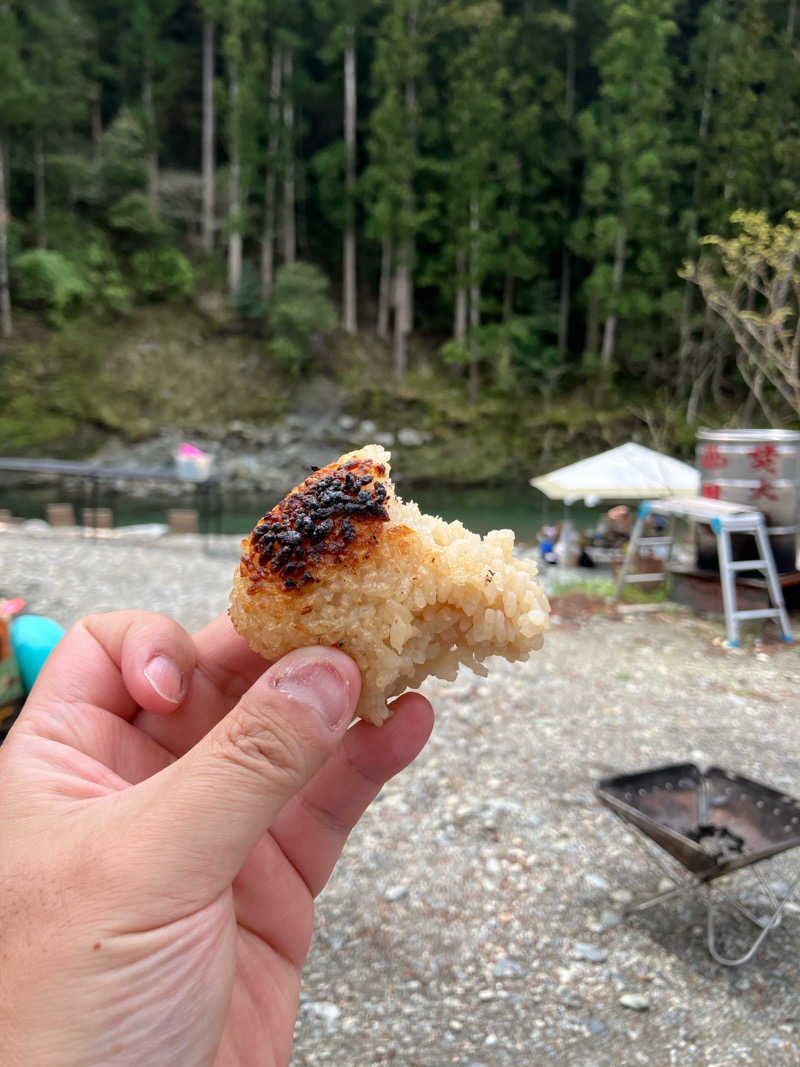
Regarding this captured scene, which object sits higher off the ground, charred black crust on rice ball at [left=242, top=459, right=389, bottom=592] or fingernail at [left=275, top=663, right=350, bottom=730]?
charred black crust on rice ball at [left=242, top=459, right=389, bottom=592]

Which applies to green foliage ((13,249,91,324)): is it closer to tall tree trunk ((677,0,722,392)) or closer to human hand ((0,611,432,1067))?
tall tree trunk ((677,0,722,392))

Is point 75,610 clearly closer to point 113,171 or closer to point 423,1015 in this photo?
point 423,1015

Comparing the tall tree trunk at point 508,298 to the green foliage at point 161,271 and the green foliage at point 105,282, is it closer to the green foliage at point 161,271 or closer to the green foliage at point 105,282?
the green foliage at point 161,271

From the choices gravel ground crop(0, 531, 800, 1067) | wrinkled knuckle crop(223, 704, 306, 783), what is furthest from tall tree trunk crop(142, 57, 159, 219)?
wrinkled knuckle crop(223, 704, 306, 783)

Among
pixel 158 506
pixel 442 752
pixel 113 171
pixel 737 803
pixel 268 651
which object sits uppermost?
pixel 113 171

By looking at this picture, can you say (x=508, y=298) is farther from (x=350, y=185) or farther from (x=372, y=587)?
(x=372, y=587)

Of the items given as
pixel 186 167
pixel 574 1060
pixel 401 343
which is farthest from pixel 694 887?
pixel 186 167

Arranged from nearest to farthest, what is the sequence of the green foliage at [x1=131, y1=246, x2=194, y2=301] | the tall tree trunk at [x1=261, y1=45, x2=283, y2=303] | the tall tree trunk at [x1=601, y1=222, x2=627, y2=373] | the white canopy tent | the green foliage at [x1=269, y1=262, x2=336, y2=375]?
the white canopy tent
the green foliage at [x1=269, y1=262, x2=336, y2=375]
the tall tree trunk at [x1=601, y1=222, x2=627, y2=373]
the tall tree trunk at [x1=261, y1=45, x2=283, y2=303]
the green foliage at [x1=131, y1=246, x2=194, y2=301]
